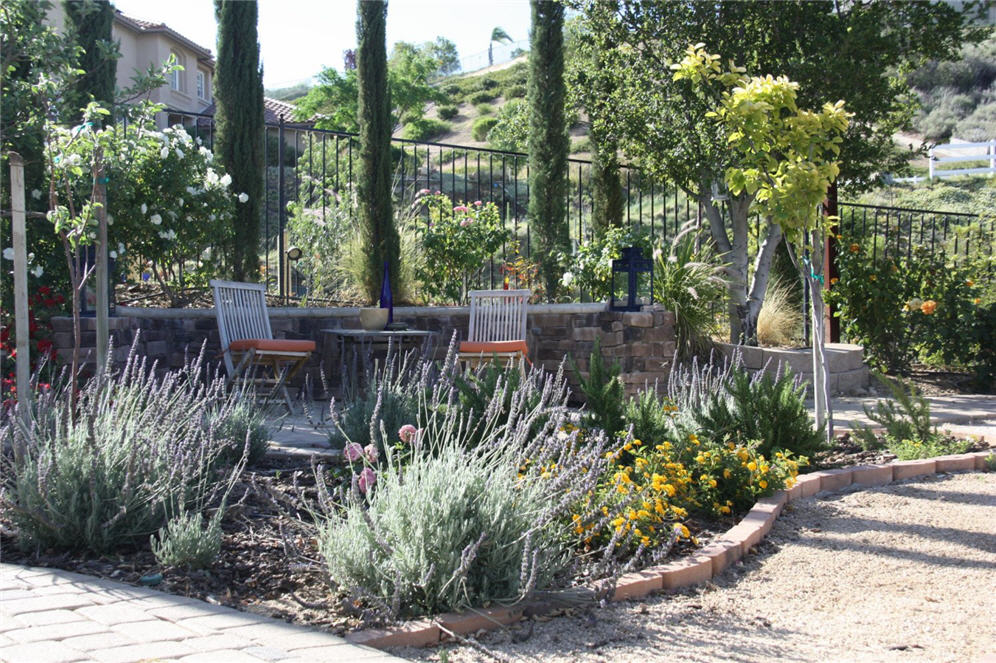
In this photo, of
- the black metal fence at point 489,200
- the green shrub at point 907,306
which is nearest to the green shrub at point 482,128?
the black metal fence at point 489,200

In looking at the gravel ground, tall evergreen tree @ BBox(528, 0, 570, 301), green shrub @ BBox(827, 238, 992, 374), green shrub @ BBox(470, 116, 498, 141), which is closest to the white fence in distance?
green shrub @ BBox(827, 238, 992, 374)

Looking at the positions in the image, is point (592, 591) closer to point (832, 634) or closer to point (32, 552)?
point (832, 634)

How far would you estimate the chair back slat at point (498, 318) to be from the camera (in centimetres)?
754

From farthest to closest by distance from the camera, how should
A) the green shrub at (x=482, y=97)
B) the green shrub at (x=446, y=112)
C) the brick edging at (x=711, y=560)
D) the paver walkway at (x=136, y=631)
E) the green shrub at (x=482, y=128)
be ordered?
the green shrub at (x=482, y=97) < the green shrub at (x=446, y=112) < the green shrub at (x=482, y=128) < the brick edging at (x=711, y=560) < the paver walkway at (x=136, y=631)

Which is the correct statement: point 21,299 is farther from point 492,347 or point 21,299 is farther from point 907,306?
point 907,306

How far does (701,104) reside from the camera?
8.40 meters

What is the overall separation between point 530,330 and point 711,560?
492cm

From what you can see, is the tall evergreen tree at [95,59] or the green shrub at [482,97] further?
the green shrub at [482,97]

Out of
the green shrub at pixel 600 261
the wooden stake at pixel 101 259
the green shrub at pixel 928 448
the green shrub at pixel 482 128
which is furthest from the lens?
the green shrub at pixel 482 128

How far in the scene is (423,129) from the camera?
1561 inches

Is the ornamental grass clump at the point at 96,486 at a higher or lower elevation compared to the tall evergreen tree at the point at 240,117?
lower

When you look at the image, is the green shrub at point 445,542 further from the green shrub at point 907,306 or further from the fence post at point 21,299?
the green shrub at point 907,306

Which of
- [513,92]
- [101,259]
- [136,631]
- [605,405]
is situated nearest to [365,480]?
[136,631]

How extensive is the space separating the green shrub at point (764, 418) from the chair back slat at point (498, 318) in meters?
3.01
